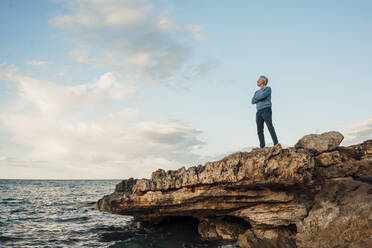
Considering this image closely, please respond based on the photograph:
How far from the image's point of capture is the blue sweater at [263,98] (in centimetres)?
1116

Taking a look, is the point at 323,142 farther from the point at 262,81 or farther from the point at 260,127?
the point at 262,81

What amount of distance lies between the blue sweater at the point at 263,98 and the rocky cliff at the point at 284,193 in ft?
6.46

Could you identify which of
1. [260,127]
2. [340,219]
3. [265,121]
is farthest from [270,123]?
[340,219]

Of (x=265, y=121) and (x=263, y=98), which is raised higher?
(x=263, y=98)

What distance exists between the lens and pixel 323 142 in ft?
33.6

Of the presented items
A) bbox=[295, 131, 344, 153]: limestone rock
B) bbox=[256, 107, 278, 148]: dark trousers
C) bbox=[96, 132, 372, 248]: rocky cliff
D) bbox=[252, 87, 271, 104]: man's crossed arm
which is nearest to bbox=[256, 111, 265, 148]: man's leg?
bbox=[256, 107, 278, 148]: dark trousers

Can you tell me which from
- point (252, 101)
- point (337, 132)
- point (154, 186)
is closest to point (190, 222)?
point (154, 186)

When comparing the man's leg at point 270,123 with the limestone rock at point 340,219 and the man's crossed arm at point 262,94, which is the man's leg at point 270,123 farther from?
the limestone rock at point 340,219

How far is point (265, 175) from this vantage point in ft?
30.6

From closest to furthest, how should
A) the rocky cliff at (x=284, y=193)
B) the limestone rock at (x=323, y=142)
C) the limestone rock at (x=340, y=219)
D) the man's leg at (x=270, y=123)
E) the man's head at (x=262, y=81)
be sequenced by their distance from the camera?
the limestone rock at (x=340, y=219)
the rocky cliff at (x=284, y=193)
the limestone rock at (x=323, y=142)
the man's leg at (x=270, y=123)
the man's head at (x=262, y=81)

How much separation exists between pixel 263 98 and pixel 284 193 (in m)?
3.92

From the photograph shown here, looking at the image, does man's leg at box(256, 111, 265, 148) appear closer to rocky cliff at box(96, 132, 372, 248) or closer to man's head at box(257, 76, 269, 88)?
man's head at box(257, 76, 269, 88)

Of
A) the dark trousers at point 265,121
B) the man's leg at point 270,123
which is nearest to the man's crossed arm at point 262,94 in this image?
the dark trousers at point 265,121

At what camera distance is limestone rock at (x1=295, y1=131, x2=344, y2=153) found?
10242mm
